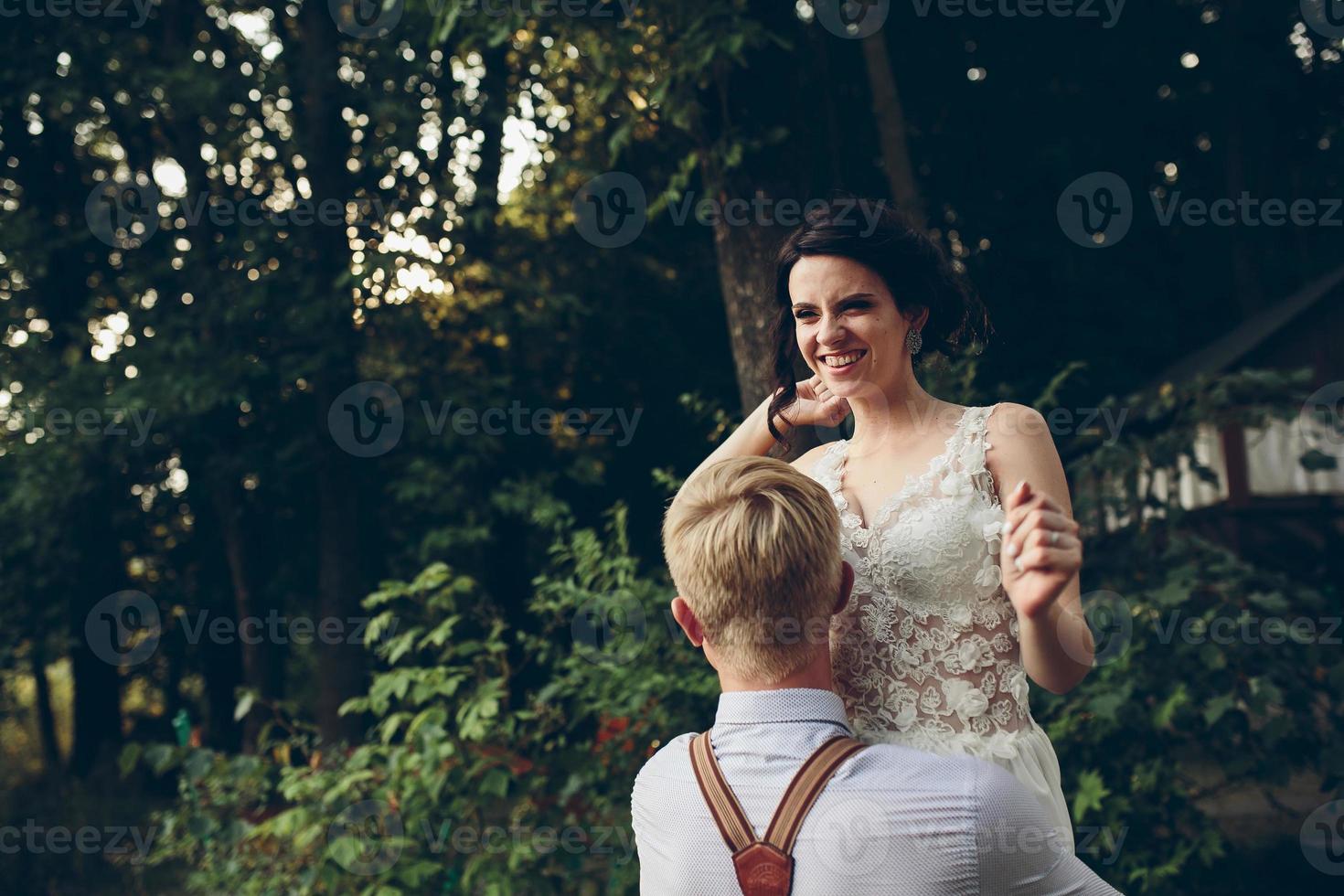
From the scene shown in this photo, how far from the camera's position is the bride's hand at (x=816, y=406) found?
7.81 feet

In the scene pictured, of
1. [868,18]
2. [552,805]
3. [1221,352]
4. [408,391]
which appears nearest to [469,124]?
[408,391]

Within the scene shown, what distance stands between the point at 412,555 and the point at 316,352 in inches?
80.1

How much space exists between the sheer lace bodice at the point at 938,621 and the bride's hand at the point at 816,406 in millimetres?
253

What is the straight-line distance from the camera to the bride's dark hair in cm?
229

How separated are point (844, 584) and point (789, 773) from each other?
0.32m

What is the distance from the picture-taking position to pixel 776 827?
1651 millimetres

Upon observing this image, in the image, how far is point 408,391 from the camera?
10047mm
